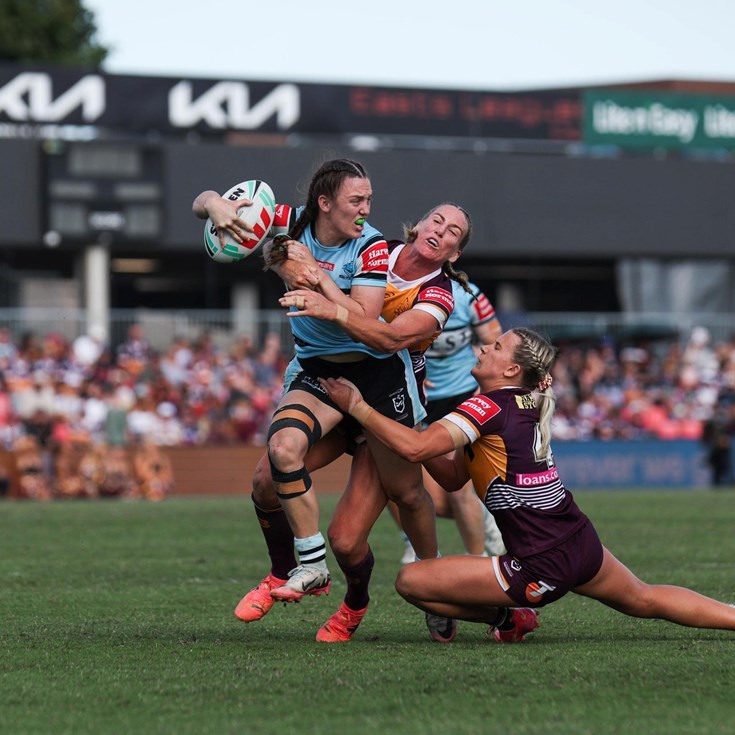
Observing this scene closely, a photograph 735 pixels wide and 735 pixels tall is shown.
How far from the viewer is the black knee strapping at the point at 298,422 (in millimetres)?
6000

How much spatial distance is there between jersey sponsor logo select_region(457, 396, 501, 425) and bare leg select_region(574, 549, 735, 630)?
2.59 ft

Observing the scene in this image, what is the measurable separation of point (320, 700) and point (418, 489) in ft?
6.16

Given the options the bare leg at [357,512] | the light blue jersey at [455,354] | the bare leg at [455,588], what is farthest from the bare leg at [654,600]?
the light blue jersey at [455,354]

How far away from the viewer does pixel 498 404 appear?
231 inches

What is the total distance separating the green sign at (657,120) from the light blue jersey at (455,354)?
20.3 m

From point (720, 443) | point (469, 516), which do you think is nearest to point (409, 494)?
point (469, 516)

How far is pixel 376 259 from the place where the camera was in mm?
6078

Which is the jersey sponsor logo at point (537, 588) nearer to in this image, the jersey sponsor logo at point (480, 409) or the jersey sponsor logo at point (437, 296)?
the jersey sponsor logo at point (480, 409)

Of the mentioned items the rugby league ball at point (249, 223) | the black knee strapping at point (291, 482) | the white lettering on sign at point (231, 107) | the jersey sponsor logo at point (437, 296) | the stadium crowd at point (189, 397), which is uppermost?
the white lettering on sign at point (231, 107)

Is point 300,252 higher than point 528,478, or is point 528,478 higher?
point 300,252

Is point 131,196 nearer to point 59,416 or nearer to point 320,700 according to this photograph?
point 59,416

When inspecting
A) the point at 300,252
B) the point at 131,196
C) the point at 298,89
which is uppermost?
the point at 298,89

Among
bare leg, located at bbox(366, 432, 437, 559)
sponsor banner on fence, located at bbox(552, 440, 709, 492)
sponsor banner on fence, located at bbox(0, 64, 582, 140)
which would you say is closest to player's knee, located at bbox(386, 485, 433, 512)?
bare leg, located at bbox(366, 432, 437, 559)

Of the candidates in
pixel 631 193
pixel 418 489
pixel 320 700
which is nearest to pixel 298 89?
pixel 631 193
